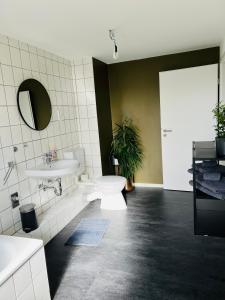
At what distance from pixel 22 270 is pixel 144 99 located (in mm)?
2888

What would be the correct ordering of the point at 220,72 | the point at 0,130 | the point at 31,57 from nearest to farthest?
the point at 0,130
the point at 31,57
the point at 220,72

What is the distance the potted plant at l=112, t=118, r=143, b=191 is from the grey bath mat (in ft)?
3.16

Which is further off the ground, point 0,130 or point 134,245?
point 0,130

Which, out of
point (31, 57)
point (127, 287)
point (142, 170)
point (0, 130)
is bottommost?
point (127, 287)

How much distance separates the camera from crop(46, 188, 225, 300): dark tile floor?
166cm

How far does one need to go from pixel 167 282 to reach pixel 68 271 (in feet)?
2.70

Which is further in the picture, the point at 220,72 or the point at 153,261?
the point at 220,72

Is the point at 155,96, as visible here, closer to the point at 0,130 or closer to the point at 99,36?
the point at 99,36

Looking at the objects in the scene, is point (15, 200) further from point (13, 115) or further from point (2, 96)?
point (2, 96)

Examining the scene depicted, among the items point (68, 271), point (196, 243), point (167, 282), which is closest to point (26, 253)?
point (68, 271)

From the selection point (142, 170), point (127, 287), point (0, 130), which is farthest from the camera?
point (142, 170)

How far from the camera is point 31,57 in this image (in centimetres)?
247

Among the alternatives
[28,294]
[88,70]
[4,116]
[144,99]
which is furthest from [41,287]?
[144,99]

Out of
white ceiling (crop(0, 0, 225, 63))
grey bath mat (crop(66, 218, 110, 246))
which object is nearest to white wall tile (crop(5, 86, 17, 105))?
white ceiling (crop(0, 0, 225, 63))
